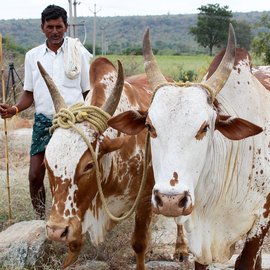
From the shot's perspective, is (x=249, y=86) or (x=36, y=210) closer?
(x=249, y=86)

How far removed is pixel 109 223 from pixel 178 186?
1.35m

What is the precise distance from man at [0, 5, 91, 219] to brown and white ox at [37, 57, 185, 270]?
0.35 metres

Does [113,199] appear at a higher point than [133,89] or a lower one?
lower

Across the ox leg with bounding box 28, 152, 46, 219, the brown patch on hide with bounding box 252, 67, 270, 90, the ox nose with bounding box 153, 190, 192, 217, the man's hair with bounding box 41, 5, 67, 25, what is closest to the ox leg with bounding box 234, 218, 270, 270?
the ox nose with bounding box 153, 190, 192, 217

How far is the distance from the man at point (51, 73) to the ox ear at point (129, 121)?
1.18m

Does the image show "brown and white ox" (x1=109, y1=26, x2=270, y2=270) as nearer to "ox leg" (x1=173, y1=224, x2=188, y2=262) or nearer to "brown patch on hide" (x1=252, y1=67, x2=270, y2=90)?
"brown patch on hide" (x1=252, y1=67, x2=270, y2=90)

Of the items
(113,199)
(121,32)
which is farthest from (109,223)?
(121,32)

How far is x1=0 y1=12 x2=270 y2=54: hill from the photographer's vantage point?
204ft

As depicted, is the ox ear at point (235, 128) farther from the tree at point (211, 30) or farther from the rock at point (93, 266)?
the tree at point (211, 30)

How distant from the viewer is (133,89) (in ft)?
15.8

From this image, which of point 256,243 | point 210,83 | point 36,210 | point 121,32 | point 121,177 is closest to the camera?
point 210,83

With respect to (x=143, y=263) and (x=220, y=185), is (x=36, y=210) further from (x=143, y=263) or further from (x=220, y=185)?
(x=220, y=185)

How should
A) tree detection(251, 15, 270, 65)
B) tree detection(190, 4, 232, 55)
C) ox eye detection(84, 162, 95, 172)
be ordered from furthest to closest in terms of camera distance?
tree detection(190, 4, 232, 55), tree detection(251, 15, 270, 65), ox eye detection(84, 162, 95, 172)

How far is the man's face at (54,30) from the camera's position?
492 centimetres
